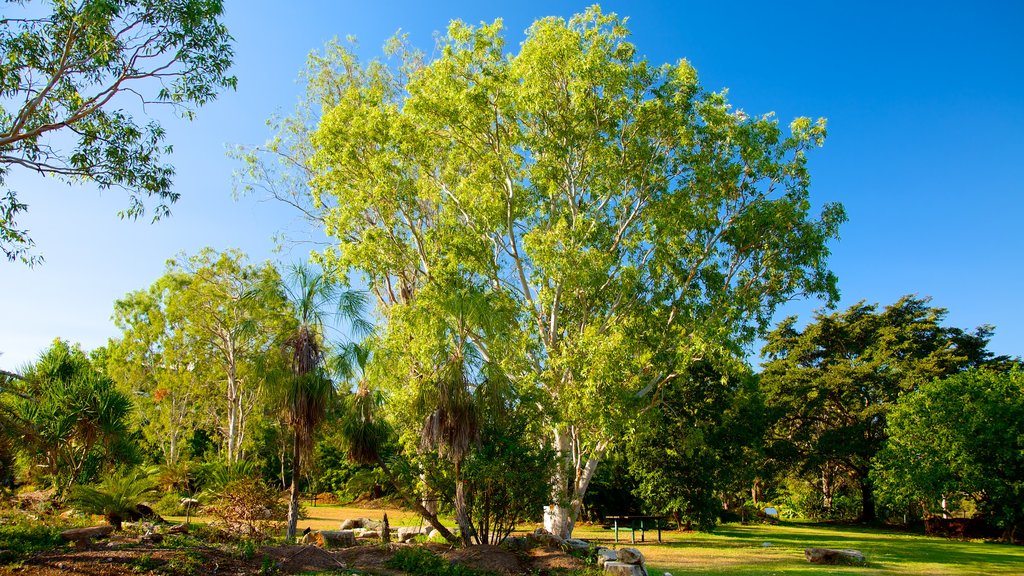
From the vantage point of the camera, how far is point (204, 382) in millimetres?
31844

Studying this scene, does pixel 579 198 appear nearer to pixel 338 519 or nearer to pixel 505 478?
pixel 505 478

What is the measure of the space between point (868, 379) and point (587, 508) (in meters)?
17.6

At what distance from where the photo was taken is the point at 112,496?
13.2 meters

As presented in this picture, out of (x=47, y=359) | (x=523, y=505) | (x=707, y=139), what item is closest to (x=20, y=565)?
(x=523, y=505)

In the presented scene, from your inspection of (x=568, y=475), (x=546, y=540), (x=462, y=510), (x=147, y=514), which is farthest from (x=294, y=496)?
(x=147, y=514)

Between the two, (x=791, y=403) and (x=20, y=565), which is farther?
(x=791, y=403)

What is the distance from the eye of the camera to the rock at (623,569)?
11.0 m

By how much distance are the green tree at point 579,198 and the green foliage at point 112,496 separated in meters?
7.08

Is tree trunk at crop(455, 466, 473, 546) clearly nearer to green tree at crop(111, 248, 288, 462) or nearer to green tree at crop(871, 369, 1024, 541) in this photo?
green tree at crop(111, 248, 288, 462)

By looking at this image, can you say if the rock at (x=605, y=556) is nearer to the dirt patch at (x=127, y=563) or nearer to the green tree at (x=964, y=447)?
the dirt patch at (x=127, y=563)

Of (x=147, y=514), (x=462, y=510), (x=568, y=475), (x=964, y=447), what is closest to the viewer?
(x=462, y=510)

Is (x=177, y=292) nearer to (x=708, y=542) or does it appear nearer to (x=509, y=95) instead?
(x=509, y=95)

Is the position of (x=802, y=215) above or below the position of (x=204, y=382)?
above

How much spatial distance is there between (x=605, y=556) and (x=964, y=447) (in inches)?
784
